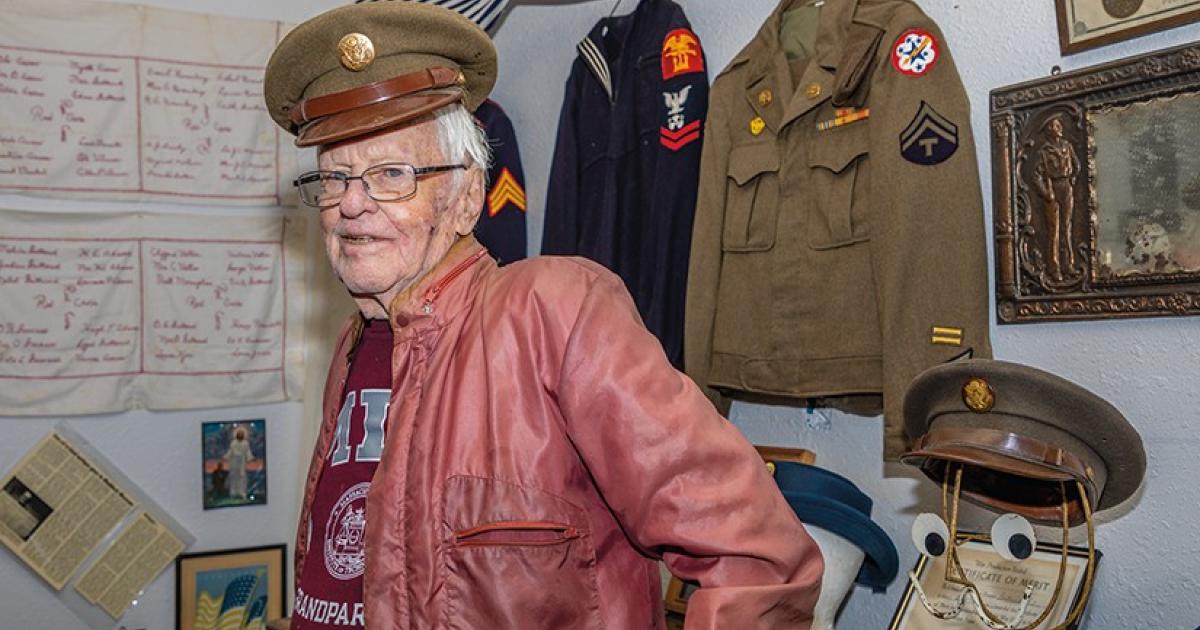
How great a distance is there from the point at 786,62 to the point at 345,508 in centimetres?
144

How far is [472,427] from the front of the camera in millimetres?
1187

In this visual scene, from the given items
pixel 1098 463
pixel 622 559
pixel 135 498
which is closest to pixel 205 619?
pixel 135 498

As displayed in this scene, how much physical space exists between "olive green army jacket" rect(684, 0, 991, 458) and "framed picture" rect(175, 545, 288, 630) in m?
1.55

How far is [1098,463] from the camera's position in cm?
158

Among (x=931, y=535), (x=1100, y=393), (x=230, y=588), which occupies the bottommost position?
(x=230, y=588)

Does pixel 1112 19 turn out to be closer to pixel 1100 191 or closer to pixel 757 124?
pixel 1100 191

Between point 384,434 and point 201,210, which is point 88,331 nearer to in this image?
point 201,210

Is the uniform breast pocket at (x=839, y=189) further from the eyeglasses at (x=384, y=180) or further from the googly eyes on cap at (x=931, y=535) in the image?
the eyeglasses at (x=384, y=180)

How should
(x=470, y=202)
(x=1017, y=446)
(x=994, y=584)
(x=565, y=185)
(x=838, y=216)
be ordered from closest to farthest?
(x=470, y=202) → (x=1017, y=446) → (x=994, y=584) → (x=838, y=216) → (x=565, y=185)

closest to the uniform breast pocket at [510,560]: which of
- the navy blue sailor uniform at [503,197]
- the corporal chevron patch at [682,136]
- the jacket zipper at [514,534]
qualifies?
the jacket zipper at [514,534]

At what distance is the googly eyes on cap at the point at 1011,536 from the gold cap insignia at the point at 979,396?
0.19 meters

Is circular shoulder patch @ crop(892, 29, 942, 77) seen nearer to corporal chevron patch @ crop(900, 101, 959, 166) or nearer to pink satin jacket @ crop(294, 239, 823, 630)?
corporal chevron patch @ crop(900, 101, 959, 166)

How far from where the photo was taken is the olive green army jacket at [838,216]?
1.98 metres

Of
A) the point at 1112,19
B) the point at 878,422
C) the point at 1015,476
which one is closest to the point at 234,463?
the point at 878,422
